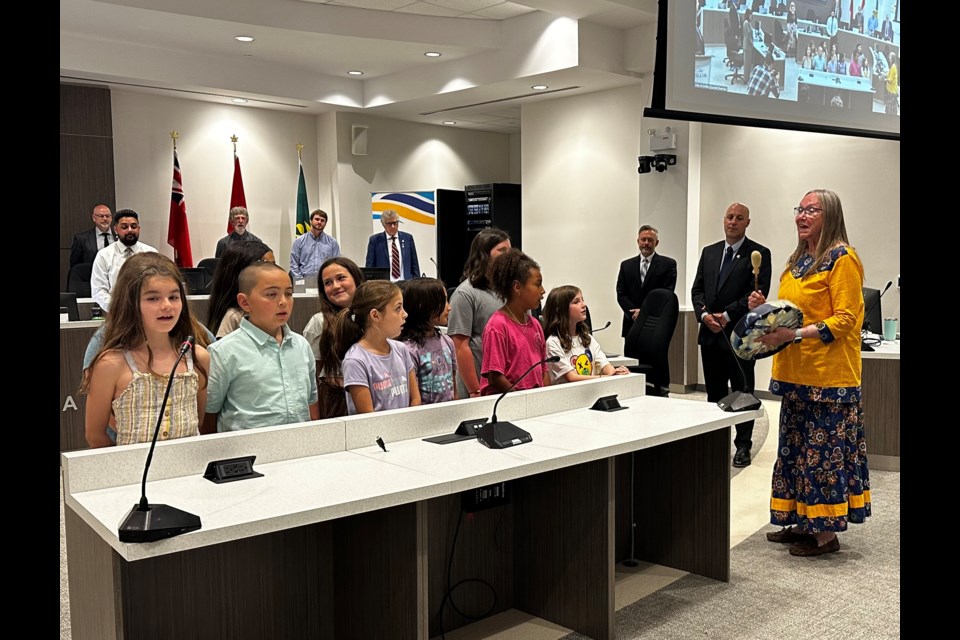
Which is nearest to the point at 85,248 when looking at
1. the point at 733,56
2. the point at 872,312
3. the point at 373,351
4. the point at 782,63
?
the point at 373,351

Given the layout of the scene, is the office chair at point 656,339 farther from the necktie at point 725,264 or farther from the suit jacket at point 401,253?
the suit jacket at point 401,253

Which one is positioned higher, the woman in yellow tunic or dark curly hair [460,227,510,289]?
dark curly hair [460,227,510,289]

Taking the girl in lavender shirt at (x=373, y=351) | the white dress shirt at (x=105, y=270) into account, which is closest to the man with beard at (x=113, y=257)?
the white dress shirt at (x=105, y=270)

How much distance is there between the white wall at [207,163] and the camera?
888 cm

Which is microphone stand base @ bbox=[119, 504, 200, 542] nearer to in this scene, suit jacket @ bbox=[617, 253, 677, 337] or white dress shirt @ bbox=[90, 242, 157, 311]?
white dress shirt @ bbox=[90, 242, 157, 311]

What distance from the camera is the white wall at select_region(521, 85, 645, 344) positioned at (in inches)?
333

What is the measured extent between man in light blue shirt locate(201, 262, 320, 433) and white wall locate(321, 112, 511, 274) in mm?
7489

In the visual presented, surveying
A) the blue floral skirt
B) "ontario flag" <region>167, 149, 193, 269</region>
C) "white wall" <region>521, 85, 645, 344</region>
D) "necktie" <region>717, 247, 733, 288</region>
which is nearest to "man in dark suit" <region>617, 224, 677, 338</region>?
"necktie" <region>717, 247, 733, 288</region>

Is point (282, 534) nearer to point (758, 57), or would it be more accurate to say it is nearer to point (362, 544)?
point (362, 544)

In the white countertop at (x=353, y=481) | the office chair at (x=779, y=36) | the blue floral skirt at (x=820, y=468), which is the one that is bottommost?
the blue floral skirt at (x=820, y=468)

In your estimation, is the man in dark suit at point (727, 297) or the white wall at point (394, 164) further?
the white wall at point (394, 164)

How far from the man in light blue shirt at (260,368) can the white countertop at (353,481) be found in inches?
9.4
